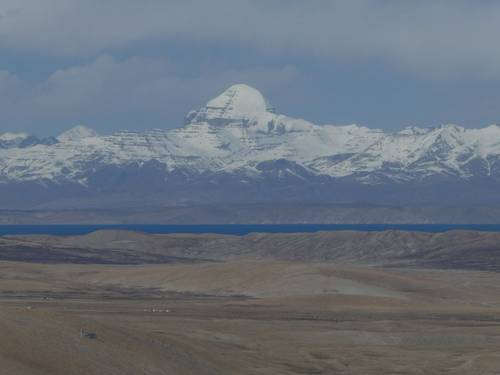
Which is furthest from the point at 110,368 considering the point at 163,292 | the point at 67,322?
the point at 163,292

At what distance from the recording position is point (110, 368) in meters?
59.3

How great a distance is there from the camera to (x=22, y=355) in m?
56.3

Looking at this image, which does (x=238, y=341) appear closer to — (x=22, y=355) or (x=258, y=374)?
(x=258, y=374)

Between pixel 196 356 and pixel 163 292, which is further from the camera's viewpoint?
pixel 163 292

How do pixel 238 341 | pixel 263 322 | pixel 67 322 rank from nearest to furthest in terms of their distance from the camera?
pixel 67 322 → pixel 238 341 → pixel 263 322

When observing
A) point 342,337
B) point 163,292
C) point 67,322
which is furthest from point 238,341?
point 163,292

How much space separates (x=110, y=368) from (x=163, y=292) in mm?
90575

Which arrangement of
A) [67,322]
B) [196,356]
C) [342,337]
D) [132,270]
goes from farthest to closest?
[132,270] < [342,337] < [196,356] < [67,322]

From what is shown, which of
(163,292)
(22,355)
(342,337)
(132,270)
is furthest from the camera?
(132,270)

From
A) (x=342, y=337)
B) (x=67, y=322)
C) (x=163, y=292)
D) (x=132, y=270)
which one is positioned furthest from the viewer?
(x=132, y=270)

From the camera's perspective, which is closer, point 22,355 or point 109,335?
point 22,355

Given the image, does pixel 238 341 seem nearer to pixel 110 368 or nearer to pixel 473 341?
pixel 473 341

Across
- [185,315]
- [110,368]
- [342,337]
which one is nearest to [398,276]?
[185,315]

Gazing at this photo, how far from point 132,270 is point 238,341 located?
294 ft
